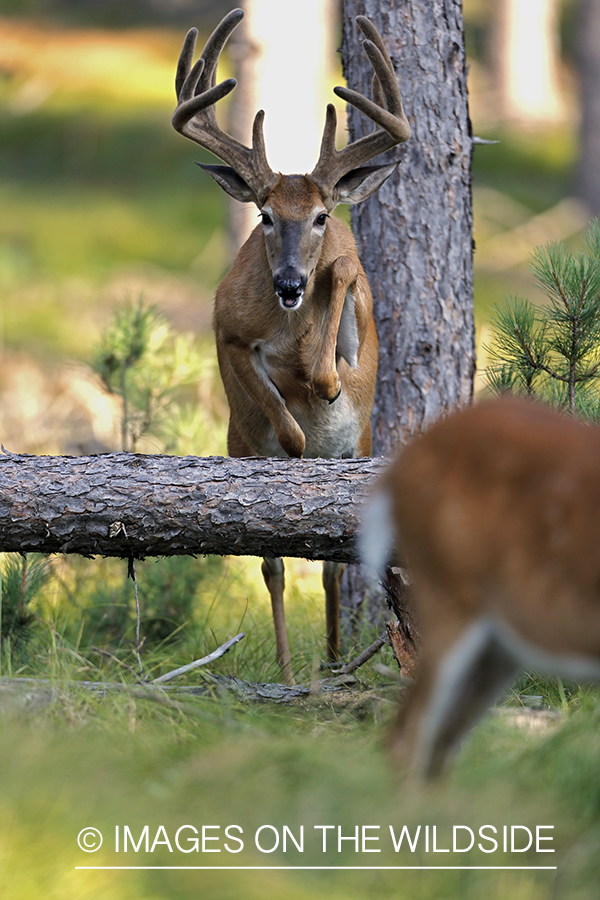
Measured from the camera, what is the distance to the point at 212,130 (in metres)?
4.49

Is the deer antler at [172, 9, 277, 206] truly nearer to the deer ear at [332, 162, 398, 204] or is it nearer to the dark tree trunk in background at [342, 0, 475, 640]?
the deer ear at [332, 162, 398, 204]

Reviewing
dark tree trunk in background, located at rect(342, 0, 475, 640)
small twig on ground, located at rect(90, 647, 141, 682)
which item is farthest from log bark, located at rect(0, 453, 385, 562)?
dark tree trunk in background, located at rect(342, 0, 475, 640)

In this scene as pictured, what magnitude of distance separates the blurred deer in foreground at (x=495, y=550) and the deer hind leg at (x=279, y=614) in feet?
5.51

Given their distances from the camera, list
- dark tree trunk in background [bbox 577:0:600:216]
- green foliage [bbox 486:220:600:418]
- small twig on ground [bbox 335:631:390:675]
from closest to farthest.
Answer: small twig on ground [bbox 335:631:390:675] → green foliage [bbox 486:220:600:418] → dark tree trunk in background [bbox 577:0:600:216]

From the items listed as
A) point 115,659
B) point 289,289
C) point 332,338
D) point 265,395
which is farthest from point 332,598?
point 289,289

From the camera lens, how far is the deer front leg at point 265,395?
4.35 meters

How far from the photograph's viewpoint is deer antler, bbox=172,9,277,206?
14.3 feet

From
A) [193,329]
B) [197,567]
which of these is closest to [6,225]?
[193,329]

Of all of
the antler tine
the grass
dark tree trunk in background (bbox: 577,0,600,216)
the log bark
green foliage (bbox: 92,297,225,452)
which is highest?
dark tree trunk in background (bbox: 577,0,600,216)

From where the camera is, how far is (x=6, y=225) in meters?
17.3

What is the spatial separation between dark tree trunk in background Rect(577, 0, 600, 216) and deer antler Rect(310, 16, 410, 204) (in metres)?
10.4

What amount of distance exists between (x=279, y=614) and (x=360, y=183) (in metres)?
1.86

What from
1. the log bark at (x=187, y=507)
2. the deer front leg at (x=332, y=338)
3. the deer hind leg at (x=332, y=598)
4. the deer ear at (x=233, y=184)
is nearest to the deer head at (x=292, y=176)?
the deer ear at (x=233, y=184)

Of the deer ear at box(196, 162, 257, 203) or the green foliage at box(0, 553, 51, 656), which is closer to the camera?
the green foliage at box(0, 553, 51, 656)
